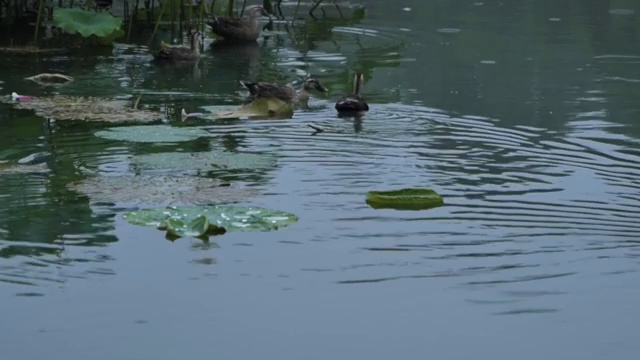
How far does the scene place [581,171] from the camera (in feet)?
20.9

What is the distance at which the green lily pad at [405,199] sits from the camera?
18.4 feet

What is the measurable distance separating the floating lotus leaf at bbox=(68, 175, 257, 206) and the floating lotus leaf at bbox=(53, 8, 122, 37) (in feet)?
17.6

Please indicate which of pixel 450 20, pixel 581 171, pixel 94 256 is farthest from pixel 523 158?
pixel 450 20

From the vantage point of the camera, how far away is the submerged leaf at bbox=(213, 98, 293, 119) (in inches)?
315

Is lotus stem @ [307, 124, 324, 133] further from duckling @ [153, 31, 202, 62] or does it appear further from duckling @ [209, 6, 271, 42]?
duckling @ [209, 6, 271, 42]

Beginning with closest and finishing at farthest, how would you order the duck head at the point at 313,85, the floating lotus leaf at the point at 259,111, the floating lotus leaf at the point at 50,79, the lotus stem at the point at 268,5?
the floating lotus leaf at the point at 259,111, the duck head at the point at 313,85, the floating lotus leaf at the point at 50,79, the lotus stem at the point at 268,5

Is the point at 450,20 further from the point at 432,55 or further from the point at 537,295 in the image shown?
the point at 537,295

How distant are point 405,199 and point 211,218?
0.92m

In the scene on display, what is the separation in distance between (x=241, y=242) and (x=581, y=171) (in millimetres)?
2112

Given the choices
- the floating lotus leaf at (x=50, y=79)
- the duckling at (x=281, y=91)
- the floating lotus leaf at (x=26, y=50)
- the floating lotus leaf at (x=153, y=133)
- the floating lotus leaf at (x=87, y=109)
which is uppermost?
the duckling at (x=281, y=91)

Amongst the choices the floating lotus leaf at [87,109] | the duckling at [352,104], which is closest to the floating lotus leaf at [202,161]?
the floating lotus leaf at [87,109]

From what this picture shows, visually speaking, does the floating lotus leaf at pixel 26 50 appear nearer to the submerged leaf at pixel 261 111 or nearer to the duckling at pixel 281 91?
the duckling at pixel 281 91

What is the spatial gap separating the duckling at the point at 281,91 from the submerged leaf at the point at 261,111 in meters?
0.35

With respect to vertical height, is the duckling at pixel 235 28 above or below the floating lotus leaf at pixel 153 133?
above
